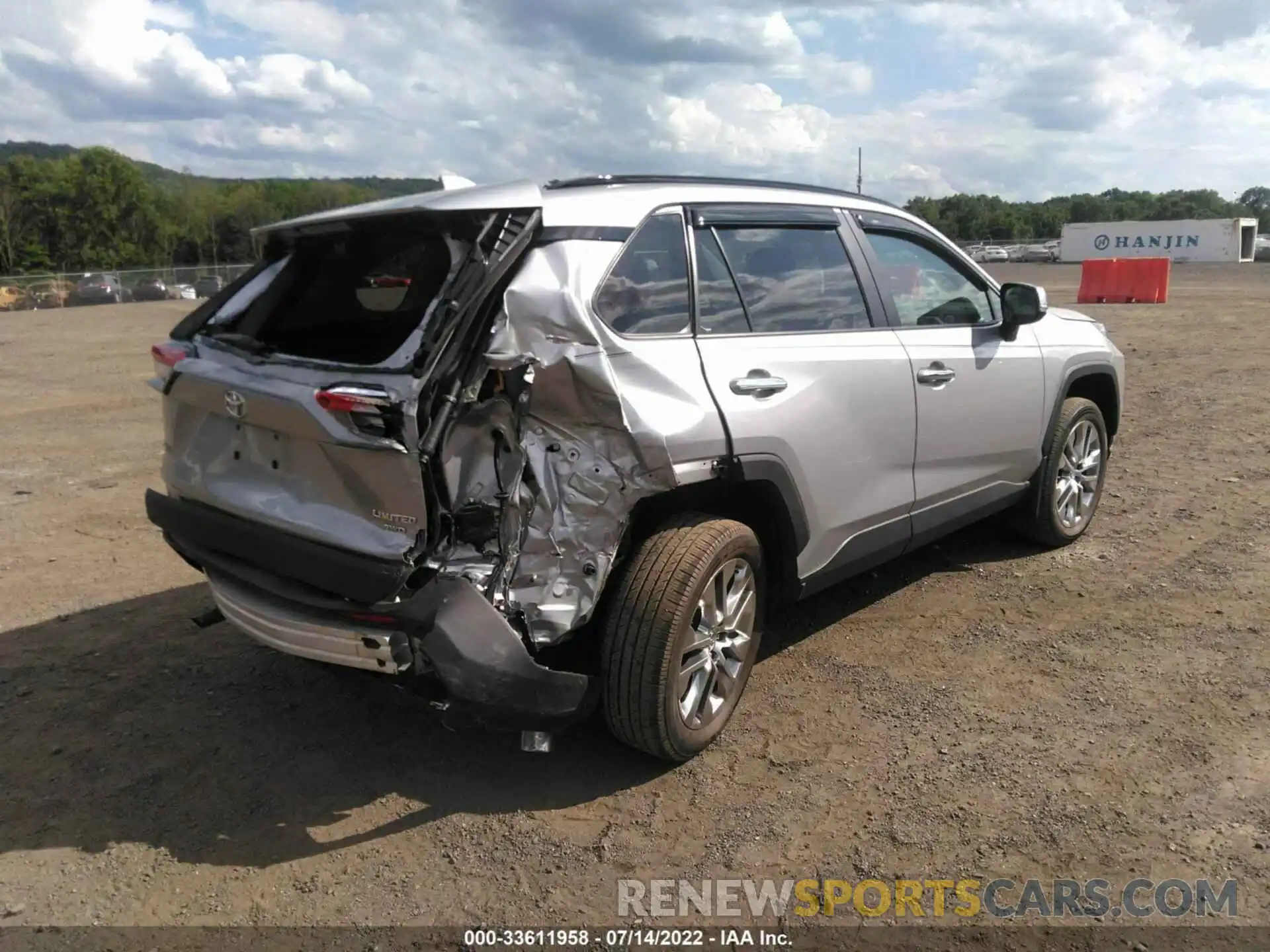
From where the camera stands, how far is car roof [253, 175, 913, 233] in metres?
3.11

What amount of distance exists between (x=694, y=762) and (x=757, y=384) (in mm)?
1370

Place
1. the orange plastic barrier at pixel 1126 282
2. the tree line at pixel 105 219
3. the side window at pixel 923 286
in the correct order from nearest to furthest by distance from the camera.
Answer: the side window at pixel 923 286 < the orange plastic barrier at pixel 1126 282 < the tree line at pixel 105 219

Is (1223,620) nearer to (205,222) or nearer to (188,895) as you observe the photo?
(188,895)

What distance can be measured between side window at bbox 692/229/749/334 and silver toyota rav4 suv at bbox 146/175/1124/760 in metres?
0.01

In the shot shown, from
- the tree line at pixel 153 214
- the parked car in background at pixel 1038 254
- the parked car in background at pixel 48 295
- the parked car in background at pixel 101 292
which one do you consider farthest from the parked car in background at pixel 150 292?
the parked car in background at pixel 1038 254

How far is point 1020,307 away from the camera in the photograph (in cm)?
482

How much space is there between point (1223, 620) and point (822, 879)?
107 inches

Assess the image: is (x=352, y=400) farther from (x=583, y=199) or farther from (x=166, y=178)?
(x=166, y=178)

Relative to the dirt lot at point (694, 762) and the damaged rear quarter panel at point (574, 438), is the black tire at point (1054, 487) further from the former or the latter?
the damaged rear quarter panel at point (574, 438)

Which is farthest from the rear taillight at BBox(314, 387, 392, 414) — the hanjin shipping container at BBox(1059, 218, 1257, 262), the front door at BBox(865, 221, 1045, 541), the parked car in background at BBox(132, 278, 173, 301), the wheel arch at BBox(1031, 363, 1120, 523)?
the hanjin shipping container at BBox(1059, 218, 1257, 262)

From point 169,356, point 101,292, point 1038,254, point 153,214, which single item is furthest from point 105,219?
point 169,356

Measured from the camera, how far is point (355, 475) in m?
3.01

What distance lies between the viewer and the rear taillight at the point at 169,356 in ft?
11.9

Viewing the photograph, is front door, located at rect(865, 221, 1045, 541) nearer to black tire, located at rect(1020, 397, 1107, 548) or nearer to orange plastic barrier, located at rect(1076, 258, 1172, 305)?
black tire, located at rect(1020, 397, 1107, 548)
